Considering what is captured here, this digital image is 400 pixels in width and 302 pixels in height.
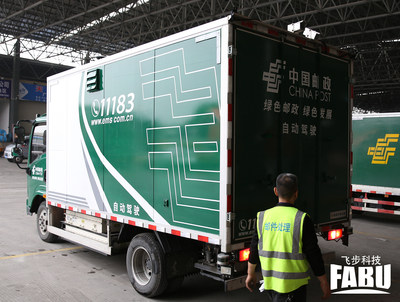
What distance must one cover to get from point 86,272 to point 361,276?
438cm

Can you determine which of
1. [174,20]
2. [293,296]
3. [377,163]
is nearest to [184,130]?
[293,296]

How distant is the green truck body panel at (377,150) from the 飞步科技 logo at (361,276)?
13.2 ft

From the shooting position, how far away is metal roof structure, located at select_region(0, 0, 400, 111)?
21.0 m

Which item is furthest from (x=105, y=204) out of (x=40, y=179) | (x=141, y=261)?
(x=40, y=179)

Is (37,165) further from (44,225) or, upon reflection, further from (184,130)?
(184,130)

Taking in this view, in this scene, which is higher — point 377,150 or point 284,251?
point 377,150

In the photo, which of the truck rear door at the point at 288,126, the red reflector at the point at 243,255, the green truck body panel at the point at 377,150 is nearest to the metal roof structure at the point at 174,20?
the green truck body panel at the point at 377,150

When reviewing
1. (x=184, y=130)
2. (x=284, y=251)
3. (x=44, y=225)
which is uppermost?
(x=184, y=130)

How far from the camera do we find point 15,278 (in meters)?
5.82

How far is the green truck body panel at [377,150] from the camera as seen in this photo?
10.5 m

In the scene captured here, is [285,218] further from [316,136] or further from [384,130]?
[384,130]

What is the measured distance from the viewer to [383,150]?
10.7 m

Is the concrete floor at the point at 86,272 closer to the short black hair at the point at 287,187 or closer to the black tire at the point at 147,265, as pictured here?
the black tire at the point at 147,265

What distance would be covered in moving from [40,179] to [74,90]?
2.38 m
